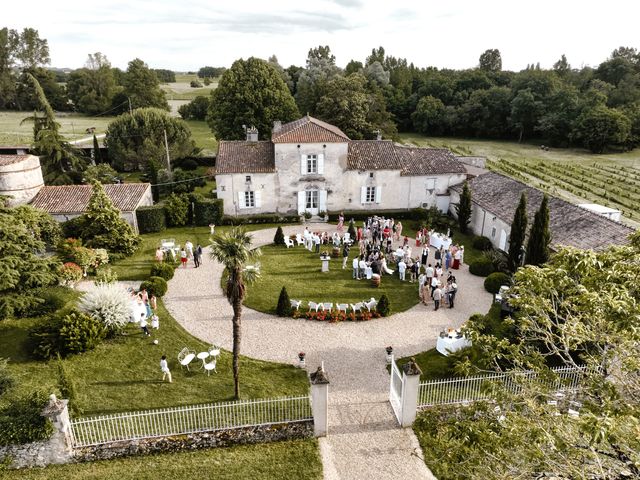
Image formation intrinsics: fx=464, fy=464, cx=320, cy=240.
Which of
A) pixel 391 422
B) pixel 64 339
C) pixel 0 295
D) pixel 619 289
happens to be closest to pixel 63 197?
pixel 0 295

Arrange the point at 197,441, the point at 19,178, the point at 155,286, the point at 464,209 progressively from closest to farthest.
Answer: the point at 197,441 < the point at 155,286 < the point at 19,178 < the point at 464,209

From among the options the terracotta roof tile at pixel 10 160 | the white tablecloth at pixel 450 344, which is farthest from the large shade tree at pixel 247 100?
the white tablecloth at pixel 450 344

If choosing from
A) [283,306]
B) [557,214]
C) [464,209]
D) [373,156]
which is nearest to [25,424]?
[283,306]

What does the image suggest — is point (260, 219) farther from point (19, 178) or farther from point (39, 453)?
point (39, 453)

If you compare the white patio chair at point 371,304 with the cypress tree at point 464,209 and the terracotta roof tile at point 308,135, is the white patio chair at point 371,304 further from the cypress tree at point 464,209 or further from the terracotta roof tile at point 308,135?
the terracotta roof tile at point 308,135

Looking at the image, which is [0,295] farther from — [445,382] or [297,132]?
[297,132]

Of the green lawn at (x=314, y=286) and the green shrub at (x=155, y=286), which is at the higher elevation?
the green shrub at (x=155, y=286)

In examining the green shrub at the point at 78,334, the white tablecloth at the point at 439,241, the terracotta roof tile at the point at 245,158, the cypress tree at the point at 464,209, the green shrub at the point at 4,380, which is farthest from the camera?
the terracotta roof tile at the point at 245,158
